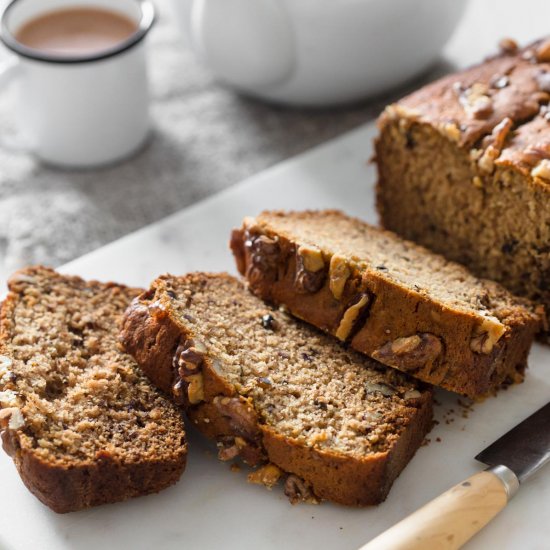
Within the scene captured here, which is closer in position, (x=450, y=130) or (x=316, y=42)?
(x=450, y=130)

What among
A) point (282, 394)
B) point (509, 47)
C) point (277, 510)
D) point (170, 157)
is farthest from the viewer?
point (170, 157)

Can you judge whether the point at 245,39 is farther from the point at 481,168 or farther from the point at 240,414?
the point at 240,414

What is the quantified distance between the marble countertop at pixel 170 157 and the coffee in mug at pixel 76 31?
1.01ft

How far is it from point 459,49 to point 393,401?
9.02ft

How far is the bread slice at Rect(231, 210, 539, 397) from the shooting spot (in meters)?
2.86

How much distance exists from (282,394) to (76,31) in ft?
7.38

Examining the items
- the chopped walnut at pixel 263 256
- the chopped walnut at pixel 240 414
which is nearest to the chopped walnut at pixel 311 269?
the chopped walnut at pixel 263 256

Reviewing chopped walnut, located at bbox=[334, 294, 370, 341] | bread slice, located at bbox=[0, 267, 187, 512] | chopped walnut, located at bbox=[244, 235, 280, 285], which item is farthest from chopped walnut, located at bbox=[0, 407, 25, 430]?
chopped walnut, located at bbox=[334, 294, 370, 341]

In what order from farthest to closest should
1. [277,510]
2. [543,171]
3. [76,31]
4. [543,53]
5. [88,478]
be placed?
[76,31] < [543,53] < [543,171] < [277,510] < [88,478]

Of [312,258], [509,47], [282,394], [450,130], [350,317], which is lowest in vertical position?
[282,394]

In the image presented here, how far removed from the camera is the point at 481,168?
10.8 feet

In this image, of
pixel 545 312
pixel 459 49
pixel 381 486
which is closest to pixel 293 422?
pixel 381 486

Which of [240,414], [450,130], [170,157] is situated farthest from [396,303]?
[170,157]

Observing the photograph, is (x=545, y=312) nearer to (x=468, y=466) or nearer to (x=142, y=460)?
(x=468, y=466)
